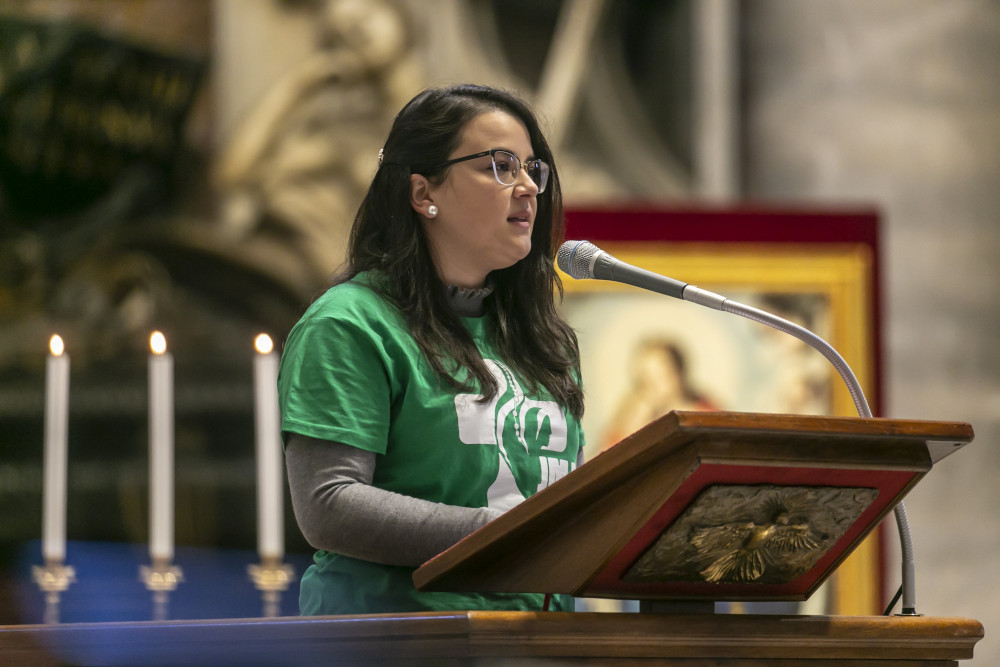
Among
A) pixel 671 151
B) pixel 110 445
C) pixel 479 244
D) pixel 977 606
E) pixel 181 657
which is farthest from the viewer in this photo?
pixel 671 151

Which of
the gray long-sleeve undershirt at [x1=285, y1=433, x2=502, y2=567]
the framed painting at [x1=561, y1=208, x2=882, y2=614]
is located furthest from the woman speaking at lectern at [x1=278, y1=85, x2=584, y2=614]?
the framed painting at [x1=561, y1=208, x2=882, y2=614]

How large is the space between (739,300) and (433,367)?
2.62m

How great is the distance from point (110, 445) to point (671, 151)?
8.91 feet

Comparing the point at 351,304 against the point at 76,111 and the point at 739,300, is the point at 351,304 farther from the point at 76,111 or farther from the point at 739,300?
the point at 76,111

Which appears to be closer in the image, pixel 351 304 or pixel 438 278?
pixel 351 304

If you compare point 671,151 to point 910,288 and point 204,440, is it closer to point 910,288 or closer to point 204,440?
point 910,288

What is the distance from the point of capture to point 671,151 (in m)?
5.84

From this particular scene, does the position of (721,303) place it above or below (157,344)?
below

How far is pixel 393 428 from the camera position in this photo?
68.2 inches

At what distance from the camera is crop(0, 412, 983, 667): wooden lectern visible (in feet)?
4.36

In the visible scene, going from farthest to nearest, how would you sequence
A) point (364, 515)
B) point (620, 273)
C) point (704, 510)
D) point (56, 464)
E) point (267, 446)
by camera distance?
point (56, 464) < point (267, 446) < point (620, 273) < point (364, 515) < point (704, 510)

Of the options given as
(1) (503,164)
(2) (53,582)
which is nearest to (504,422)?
(1) (503,164)

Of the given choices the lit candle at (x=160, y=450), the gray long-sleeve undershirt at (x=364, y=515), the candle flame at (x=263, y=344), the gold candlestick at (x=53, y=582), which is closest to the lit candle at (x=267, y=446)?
the candle flame at (x=263, y=344)

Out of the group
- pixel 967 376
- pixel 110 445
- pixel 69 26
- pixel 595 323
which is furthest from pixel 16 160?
pixel 967 376
